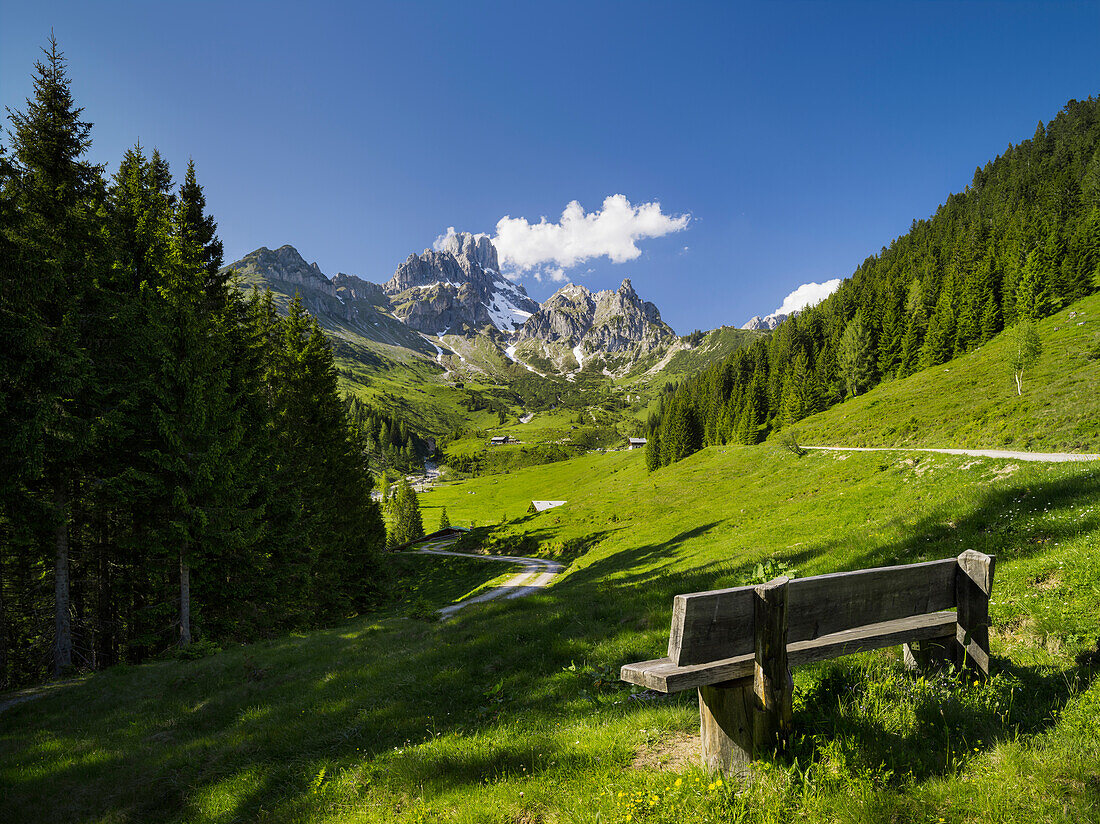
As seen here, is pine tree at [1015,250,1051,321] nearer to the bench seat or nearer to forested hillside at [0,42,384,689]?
the bench seat

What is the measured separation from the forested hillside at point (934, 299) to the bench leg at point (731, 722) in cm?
5282

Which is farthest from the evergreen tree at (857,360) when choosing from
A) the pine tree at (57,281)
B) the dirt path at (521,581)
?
the pine tree at (57,281)

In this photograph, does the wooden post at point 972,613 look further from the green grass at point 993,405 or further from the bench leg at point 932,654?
the green grass at point 993,405

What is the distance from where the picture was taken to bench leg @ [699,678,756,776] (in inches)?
152

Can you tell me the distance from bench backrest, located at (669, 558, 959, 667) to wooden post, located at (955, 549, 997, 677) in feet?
0.29

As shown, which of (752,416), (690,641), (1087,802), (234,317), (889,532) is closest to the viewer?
(1087,802)

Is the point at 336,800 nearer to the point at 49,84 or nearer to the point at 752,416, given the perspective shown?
the point at 49,84

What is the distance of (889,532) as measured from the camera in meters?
11.2

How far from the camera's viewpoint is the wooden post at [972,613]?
15.9 ft

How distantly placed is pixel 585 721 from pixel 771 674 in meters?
3.32

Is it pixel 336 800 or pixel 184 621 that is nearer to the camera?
pixel 336 800

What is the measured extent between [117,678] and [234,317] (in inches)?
695

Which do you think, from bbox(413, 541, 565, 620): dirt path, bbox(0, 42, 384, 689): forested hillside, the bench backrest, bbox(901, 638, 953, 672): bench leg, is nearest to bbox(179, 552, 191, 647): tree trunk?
bbox(0, 42, 384, 689): forested hillside

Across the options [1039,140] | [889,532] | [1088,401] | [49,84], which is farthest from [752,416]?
[1039,140]
